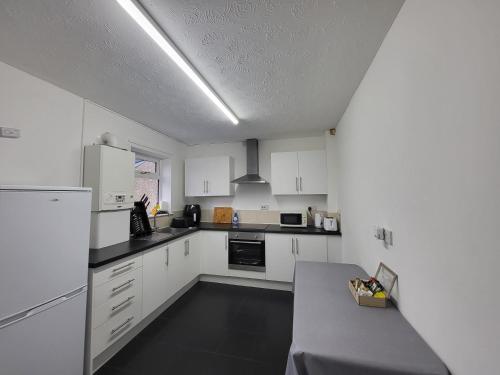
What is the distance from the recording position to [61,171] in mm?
1845

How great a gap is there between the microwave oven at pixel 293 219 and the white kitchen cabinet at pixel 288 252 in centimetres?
36

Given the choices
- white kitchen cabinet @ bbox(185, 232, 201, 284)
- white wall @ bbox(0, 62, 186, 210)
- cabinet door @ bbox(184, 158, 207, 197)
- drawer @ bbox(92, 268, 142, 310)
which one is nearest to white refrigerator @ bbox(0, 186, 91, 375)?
drawer @ bbox(92, 268, 142, 310)

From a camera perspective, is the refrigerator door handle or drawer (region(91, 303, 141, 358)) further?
drawer (region(91, 303, 141, 358))

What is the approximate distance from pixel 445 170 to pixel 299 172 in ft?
7.90

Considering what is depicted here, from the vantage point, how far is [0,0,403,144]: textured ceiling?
3.48 ft

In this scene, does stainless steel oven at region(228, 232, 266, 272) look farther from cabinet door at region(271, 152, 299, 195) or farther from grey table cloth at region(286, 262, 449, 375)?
grey table cloth at region(286, 262, 449, 375)

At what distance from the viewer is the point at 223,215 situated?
3748 millimetres

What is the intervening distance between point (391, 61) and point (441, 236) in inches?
42.5

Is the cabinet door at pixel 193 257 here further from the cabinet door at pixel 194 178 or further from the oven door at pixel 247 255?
the cabinet door at pixel 194 178

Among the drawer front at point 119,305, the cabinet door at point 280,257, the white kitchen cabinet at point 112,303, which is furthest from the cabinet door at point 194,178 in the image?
the drawer front at point 119,305

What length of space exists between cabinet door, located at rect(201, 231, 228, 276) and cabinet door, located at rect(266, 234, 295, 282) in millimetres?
716

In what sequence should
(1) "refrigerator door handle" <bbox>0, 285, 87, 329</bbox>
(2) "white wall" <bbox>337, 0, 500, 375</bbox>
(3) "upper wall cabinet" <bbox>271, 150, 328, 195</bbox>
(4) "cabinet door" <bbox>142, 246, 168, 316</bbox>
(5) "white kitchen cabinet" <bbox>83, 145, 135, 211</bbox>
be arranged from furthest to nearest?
(3) "upper wall cabinet" <bbox>271, 150, 328, 195</bbox> < (4) "cabinet door" <bbox>142, 246, 168, 316</bbox> < (5) "white kitchen cabinet" <bbox>83, 145, 135, 211</bbox> < (1) "refrigerator door handle" <bbox>0, 285, 87, 329</bbox> < (2) "white wall" <bbox>337, 0, 500, 375</bbox>

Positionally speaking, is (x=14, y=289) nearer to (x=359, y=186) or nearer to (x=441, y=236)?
(x=441, y=236)

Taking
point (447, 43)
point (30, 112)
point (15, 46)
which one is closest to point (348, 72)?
point (447, 43)
